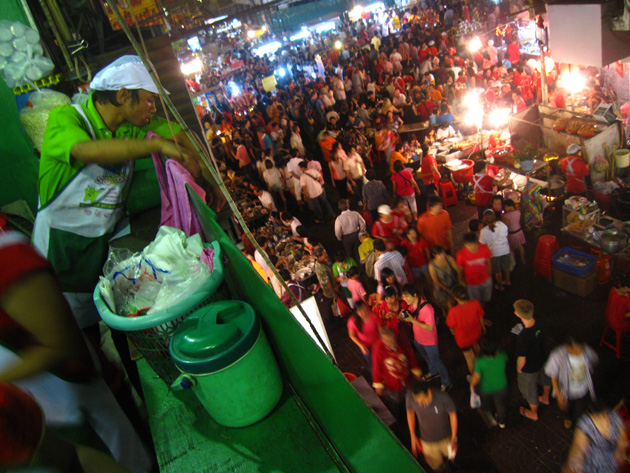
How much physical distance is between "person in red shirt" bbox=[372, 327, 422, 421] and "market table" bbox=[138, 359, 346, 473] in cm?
274

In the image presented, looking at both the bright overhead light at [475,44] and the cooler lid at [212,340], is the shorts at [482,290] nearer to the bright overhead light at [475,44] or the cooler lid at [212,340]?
the cooler lid at [212,340]

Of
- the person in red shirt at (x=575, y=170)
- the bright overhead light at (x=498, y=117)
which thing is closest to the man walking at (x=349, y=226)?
the person in red shirt at (x=575, y=170)

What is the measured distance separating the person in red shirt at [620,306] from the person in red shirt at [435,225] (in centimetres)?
251

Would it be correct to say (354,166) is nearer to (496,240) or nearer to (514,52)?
(496,240)

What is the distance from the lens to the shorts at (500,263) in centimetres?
712

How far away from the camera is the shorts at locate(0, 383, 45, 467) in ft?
4.73

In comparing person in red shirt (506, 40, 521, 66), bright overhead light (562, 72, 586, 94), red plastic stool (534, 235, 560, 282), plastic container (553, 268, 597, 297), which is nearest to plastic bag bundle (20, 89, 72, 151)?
red plastic stool (534, 235, 560, 282)

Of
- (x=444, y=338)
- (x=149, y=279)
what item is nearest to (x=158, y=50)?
(x=149, y=279)

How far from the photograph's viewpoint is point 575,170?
9148mm

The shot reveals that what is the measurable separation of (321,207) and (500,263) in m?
5.59

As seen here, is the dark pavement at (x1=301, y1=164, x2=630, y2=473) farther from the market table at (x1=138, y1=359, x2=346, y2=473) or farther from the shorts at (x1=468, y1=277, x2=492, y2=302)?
the market table at (x1=138, y1=359, x2=346, y2=473)

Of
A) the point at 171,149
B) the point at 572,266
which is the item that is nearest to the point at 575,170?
the point at 572,266

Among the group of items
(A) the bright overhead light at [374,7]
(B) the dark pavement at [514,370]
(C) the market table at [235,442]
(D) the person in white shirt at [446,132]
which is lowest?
(B) the dark pavement at [514,370]

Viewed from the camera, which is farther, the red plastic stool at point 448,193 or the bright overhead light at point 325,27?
the bright overhead light at point 325,27
